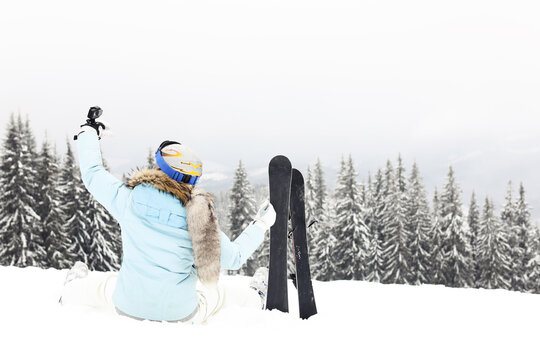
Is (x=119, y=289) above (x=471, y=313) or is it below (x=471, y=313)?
above

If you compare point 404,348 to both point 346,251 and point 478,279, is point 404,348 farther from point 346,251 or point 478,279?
point 478,279

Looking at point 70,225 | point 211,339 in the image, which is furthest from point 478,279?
point 211,339

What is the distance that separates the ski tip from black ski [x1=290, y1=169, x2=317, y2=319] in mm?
410

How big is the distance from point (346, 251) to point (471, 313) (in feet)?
102

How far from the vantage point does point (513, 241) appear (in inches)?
1513

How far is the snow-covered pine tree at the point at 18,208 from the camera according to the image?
23.7 metres

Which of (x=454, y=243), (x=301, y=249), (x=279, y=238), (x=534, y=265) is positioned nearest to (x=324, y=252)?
(x=454, y=243)

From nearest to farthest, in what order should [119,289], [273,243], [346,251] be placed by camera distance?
1. [119,289]
2. [273,243]
3. [346,251]

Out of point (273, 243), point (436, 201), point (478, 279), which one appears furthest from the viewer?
point (436, 201)

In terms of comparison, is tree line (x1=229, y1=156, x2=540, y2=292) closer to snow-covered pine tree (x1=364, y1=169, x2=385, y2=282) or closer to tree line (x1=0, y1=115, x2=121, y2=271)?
snow-covered pine tree (x1=364, y1=169, x2=385, y2=282)

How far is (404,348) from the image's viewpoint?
11.3 ft

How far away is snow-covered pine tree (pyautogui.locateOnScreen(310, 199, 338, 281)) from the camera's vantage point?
36.0 meters

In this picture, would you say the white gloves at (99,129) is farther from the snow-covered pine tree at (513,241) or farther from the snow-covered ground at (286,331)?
the snow-covered pine tree at (513,241)

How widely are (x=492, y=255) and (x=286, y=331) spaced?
38.3 metres
